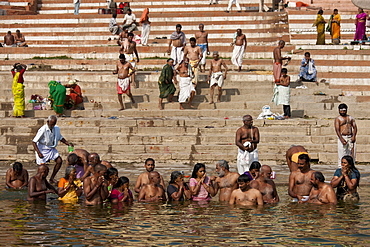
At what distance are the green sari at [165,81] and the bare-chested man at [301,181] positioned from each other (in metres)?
6.74

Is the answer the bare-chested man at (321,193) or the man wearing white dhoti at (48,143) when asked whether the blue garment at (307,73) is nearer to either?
the man wearing white dhoti at (48,143)

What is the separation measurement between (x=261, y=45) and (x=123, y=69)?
640 centimetres

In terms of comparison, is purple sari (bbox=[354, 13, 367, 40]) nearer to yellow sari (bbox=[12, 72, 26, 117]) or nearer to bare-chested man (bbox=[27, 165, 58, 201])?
yellow sari (bbox=[12, 72, 26, 117])

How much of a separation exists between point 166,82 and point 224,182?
6315 millimetres

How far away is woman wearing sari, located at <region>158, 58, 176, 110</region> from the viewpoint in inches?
651

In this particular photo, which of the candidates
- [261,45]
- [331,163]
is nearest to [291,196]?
[331,163]

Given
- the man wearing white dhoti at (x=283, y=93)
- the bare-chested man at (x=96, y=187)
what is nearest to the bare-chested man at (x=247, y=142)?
the bare-chested man at (x=96, y=187)

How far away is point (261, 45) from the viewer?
70.6 ft

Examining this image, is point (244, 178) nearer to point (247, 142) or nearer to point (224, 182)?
point (224, 182)

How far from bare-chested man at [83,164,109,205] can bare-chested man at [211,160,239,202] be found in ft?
5.48

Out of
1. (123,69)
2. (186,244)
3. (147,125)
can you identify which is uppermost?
(123,69)

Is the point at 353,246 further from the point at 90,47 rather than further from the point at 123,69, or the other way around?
the point at 90,47

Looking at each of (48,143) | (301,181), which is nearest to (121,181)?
(48,143)

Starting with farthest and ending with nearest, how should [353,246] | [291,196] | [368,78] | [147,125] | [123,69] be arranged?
1. [368,78]
2. [123,69]
3. [147,125]
4. [291,196]
5. [353,246]
